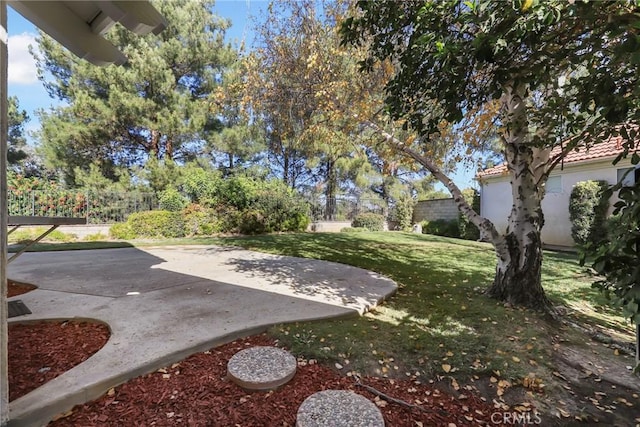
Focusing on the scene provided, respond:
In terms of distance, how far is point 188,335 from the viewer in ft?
9.19

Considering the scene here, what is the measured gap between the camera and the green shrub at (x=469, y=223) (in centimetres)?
1288

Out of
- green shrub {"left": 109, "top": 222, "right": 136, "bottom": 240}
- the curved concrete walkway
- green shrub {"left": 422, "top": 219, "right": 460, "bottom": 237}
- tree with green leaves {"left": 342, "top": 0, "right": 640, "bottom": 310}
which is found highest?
tree with green leaves {"left": 342, "top": 0, "right": 640, "bottom": 310}

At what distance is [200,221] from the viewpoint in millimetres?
11570

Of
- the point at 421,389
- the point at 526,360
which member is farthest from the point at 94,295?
the point at 526,360

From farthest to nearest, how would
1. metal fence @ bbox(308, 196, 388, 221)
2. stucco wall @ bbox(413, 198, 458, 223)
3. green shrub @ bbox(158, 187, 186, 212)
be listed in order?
metal fence @ bbox(308, 196, 388, 221) < stucco wall @ bbox(413, 198, 458, 223) < green shrub @ bbox(158, 187, 186, 212)

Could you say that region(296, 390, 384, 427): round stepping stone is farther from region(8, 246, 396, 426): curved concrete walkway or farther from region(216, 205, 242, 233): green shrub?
region(216, 205, 242, 233): green shrub

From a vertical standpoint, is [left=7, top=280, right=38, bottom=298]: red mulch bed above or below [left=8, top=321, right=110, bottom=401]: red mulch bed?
above

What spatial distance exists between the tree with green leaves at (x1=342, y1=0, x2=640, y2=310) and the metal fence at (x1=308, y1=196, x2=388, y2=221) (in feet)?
38.2

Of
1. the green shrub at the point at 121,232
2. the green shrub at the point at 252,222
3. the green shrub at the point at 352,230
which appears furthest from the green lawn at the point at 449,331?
the green shrub at the point at 352,230

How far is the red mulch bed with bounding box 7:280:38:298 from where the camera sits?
3984mm

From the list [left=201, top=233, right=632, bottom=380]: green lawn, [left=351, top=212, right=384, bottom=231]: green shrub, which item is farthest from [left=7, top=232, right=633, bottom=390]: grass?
[left=351, top=212, right=384, bottom=231]: green shrub

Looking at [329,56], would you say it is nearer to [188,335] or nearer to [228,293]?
[228,293]

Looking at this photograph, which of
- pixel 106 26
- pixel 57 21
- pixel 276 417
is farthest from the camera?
pixel 106 26

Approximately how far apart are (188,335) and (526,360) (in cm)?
307
